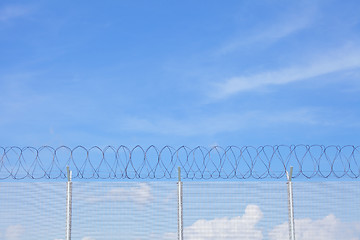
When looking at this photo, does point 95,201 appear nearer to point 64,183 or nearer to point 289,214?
point 64,183

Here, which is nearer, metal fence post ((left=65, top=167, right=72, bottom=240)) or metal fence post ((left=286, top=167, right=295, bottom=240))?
metal fence post ((left=65, top=167, right=72, bottom=240))

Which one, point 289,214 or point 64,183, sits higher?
point 64,183

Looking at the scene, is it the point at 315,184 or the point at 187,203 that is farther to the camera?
the point at 315,184

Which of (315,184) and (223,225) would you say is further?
(315,184)

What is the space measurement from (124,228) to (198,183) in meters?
2.20

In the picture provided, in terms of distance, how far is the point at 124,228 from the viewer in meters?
13.4

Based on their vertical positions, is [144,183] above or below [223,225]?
above

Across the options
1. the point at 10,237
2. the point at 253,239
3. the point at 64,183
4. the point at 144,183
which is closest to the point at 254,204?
the point at 253,239

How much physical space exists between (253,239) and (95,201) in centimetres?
421

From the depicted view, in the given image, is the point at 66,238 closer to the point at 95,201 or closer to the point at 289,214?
the point at 95,201

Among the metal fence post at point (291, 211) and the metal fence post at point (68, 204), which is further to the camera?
the metal fence post at point (291, 211)

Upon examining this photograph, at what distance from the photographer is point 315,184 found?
48.5 feet

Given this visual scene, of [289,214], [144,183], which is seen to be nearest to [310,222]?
[289,214]

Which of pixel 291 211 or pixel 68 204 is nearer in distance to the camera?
pixel 68 204
